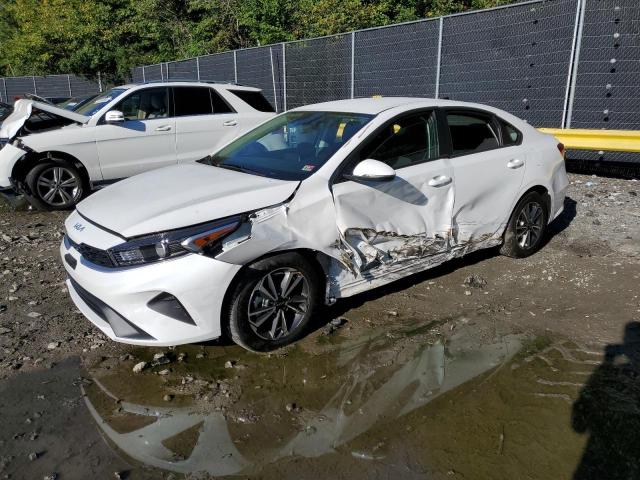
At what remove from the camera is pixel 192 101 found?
27.2 ft

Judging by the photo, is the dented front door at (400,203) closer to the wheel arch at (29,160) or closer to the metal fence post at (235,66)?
the wheel arch at (29,160)

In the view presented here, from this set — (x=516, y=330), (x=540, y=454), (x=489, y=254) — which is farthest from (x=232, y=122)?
(x=540, y=454)

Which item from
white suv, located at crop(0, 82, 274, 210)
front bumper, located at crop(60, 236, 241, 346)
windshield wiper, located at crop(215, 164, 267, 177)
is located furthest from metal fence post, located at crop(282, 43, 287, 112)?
front bumper, located at crop(60, 236, 241, 346)

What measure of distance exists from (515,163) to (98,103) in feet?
19.8

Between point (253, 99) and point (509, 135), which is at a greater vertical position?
point (253, 99)

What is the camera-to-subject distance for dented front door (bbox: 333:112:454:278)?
12.6ft

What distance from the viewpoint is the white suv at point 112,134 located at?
23.4 feet

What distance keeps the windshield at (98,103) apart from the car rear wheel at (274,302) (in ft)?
17.9

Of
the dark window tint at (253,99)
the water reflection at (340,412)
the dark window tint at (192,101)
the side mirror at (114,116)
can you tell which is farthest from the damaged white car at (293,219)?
the dark window tint at (253,99)

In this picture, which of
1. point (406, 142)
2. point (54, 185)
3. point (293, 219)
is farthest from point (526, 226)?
point (54, 185)

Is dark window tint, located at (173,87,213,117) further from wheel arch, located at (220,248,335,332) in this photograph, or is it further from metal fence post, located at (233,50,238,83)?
metal fence post, located at (233,50,238,83)

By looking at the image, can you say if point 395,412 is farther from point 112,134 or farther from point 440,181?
point 112,134

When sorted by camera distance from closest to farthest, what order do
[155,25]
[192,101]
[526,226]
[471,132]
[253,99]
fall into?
[471,132], [526,226], [192,101], [253,99], [155,25]

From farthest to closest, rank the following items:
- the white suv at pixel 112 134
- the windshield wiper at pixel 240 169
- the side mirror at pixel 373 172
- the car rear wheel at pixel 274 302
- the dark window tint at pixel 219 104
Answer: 1. the dark window tint at pixel 219 104
2. the white suv at pixel 112 134
3. the windshield wiper at pixel 240 169
4. the side mirror at pixel 373 172
5. the car rear wheel at pixel 274 302
